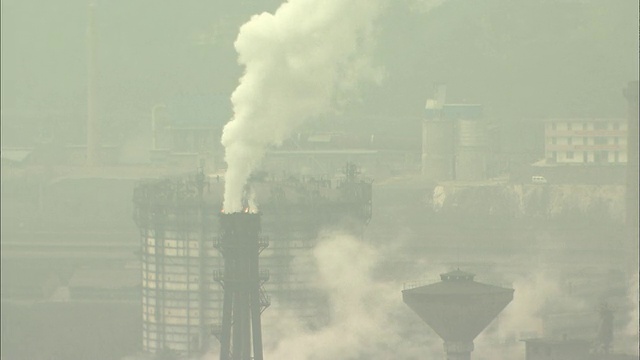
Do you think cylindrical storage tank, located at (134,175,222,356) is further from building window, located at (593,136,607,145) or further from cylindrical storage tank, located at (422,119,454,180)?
building window, located at (593,136,607,145)

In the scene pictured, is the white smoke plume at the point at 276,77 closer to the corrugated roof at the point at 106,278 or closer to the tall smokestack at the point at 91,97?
the corrugated roof at the point at 106,278

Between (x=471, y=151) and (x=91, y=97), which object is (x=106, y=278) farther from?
(x=91, y=97)

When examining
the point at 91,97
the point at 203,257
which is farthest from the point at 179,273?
the point at 91,97

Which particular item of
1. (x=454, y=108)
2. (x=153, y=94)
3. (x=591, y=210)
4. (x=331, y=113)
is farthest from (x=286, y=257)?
(x=153, y=94)

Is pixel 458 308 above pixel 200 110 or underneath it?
underneath

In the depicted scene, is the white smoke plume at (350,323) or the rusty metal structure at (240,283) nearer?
the rusty metal structure at (240,283)

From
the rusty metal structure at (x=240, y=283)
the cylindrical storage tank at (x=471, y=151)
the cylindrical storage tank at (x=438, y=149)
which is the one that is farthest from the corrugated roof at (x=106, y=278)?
the rusty metal structure at (x=240, y=283)
